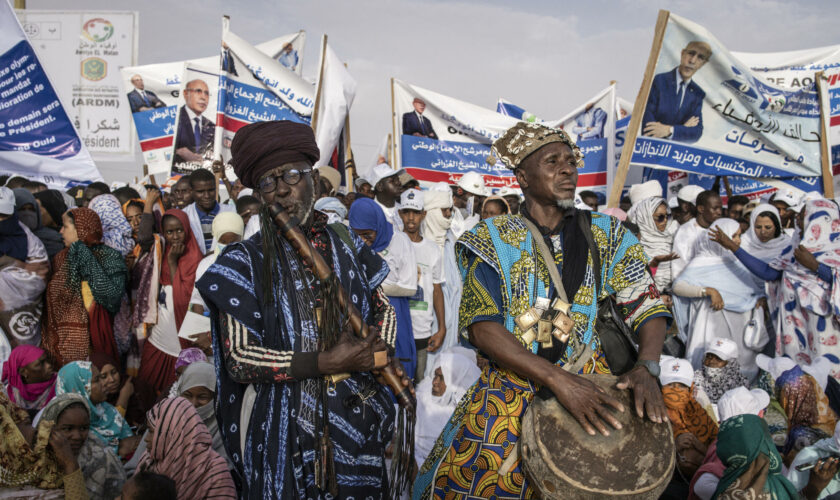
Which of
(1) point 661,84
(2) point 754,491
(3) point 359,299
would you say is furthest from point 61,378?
(1) point 661,84

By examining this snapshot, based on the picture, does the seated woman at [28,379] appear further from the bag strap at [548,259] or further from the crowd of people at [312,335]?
the bag strap at [548,259]

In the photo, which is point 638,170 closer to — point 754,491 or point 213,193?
point 213,193

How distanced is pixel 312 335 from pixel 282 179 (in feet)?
1.96

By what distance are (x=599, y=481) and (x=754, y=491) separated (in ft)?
5.01

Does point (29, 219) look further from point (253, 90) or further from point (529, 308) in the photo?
point (529, 308)

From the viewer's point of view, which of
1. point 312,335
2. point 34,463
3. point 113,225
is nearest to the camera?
point 312,335

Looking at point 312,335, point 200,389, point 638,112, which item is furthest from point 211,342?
point 638,112

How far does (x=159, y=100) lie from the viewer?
487 inches

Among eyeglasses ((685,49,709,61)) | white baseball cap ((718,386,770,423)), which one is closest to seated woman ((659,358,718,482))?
white baseball cap ((718,386,770,423))

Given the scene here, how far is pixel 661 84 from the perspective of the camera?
→ 328 inches

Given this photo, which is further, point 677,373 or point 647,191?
point 647,191

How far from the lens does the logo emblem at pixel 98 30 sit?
1366cm

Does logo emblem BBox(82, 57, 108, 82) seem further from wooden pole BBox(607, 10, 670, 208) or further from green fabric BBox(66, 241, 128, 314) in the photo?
Answer: wooden pole BBox(607, 10, 670, 208)

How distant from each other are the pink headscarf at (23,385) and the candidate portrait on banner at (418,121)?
7124 millimetres
